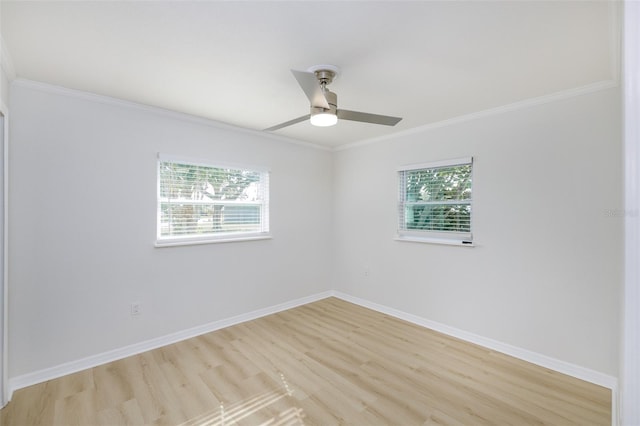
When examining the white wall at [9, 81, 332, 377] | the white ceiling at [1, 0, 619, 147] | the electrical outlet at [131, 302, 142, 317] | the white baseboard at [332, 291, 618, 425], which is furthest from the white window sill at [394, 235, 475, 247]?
the electrical outlet at [131, 302, 142, 317]

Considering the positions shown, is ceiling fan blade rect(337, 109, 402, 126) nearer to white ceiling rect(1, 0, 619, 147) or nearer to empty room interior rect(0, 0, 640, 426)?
empty room interior rect(0, 0, 640, 426)

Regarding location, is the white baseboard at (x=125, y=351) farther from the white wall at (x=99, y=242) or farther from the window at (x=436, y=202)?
the window at (x=436, y=202)

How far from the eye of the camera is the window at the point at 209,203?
3.15 metres

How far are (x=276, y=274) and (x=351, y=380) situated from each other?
1.94 metres

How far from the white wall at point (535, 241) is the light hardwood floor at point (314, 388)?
1.18 ft

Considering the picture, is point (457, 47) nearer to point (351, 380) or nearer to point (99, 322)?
point (351, 380)

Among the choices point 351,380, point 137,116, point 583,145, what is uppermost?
point 137,116

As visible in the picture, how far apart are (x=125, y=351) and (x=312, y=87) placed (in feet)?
9.78

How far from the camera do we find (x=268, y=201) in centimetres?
398

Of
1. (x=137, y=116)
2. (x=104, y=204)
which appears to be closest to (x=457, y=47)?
(x=137, y=116)

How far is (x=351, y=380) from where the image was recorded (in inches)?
95.9

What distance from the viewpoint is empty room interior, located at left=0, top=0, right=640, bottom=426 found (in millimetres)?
1793

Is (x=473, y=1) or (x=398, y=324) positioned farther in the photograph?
(x=398, y=324)

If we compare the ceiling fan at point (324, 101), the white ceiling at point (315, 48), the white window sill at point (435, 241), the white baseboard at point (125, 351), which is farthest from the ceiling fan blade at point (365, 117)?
the white baseboard at point (125, 351)
